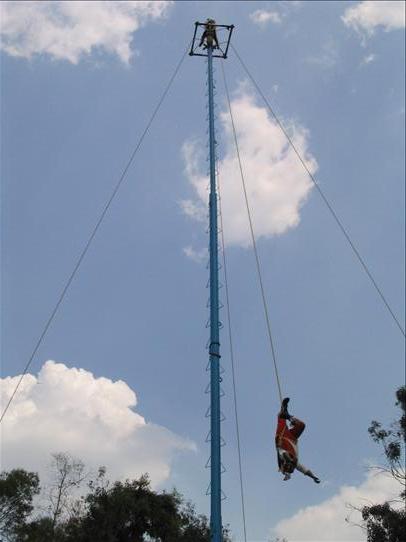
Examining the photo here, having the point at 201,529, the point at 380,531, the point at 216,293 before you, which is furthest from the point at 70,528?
the point at 216,293

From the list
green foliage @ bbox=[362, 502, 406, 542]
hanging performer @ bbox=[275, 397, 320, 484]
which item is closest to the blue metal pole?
hanging performer @ bbox=[275, 397, 320, 484]

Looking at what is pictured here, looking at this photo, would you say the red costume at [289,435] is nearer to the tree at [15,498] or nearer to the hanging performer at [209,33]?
the hanging performer at [209,33]

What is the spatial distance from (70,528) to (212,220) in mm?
27683

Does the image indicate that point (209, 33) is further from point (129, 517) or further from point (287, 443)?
point (129, 517)

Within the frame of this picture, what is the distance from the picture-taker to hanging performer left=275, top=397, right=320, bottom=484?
9.62 metres

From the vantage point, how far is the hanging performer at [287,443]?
9625 millimetres

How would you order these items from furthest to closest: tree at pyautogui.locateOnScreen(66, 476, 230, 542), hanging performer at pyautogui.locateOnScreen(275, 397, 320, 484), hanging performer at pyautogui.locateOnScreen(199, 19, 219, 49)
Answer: tree at pyautogui.locateOnScreen(66, 476, 230, 542), hanging performer at pyautogui.locateOnScreen(199, 19, 219, 49), hanging performer at pyautogui.locateOnScreen(275, 397, 320, 484)

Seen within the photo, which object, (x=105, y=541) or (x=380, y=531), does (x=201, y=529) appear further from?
(x=380, y=531)

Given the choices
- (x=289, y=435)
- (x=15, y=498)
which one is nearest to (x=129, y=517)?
(x=15, y=498)

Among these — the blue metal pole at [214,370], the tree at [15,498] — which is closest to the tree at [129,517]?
the tree at [15,498]

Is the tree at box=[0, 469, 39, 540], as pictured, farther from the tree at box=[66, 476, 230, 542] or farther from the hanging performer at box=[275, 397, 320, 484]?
the hanging performer at box=[275, 397, 320, 484]

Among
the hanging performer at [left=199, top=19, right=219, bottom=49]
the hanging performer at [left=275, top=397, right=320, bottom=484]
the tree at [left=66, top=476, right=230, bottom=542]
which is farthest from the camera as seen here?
the tree at [left=66, top=476, right=230, bottom=542]

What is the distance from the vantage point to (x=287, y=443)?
977 cm

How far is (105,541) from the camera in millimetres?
32719
